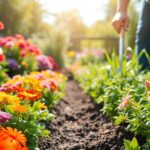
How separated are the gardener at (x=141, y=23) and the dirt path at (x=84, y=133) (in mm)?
880

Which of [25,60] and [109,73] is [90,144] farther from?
[25,60]

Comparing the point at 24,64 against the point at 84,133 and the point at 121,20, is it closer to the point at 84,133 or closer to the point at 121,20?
the point at 121,20

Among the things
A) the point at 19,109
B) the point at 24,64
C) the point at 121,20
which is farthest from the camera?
the point at 24,64

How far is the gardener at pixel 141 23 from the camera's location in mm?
4582

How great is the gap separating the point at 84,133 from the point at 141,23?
177cm

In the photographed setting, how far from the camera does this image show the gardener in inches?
180

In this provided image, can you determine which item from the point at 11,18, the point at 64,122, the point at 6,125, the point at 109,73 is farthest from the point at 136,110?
the point at 11,18

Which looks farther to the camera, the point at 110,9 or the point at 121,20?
the point at 110,9

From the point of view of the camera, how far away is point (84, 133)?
3.94 meters

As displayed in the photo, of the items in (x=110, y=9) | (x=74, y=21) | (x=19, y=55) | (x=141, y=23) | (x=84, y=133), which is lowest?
(x=74, y=21)

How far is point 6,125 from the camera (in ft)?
9.14

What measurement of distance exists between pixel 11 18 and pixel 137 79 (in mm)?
17317

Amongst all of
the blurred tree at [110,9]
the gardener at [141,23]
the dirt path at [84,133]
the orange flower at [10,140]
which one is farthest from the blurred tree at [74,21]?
the orange flower at [10,140]

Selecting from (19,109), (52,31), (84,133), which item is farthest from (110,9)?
(19,109)
